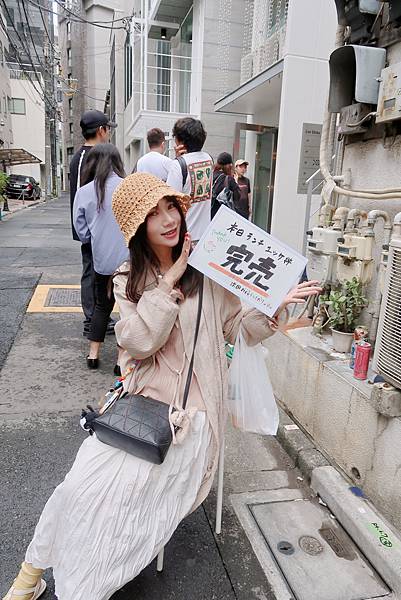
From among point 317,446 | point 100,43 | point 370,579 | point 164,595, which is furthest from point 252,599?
point 100,43

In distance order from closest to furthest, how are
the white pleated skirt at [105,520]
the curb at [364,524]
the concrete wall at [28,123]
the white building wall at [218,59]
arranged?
the white pleated skirt at [105,520] → the curb at [364,524] → the white building wall at [218,59] → the concrete wall at [28,123]

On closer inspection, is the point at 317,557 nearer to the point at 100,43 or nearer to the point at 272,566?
the point at 272,566

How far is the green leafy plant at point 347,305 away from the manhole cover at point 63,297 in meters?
3.77

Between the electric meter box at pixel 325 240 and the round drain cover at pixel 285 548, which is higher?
the electric meter box at pixel 325 240

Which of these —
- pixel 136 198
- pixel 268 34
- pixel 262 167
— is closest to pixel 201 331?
pixel 136 198

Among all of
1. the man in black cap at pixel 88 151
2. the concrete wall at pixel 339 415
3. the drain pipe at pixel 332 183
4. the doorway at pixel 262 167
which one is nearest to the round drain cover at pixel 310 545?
the concrete wall at pixel 339 415

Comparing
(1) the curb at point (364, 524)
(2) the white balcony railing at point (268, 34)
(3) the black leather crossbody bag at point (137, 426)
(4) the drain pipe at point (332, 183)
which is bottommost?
(1) the curb at point (364, 524)

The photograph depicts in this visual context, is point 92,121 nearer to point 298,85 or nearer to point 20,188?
point 298,85

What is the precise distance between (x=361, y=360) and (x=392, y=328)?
412 millimetres

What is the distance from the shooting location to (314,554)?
2070 mm

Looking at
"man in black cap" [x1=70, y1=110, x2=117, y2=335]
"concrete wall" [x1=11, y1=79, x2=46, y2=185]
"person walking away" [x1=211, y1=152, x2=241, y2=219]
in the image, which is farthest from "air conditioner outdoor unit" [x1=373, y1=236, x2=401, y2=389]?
"concrete wall" [x1=11, y1=79, x2=46, y2=185]

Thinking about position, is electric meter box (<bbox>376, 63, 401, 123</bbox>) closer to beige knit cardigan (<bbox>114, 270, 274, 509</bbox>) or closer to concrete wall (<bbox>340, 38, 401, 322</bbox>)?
concrete wall (<bbox>340, 38, 401, 322</bbox>)

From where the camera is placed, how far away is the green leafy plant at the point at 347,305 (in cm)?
301

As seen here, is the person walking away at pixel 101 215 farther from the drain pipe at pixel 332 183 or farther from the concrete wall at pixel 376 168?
the concrete wall at pixel 376 168
